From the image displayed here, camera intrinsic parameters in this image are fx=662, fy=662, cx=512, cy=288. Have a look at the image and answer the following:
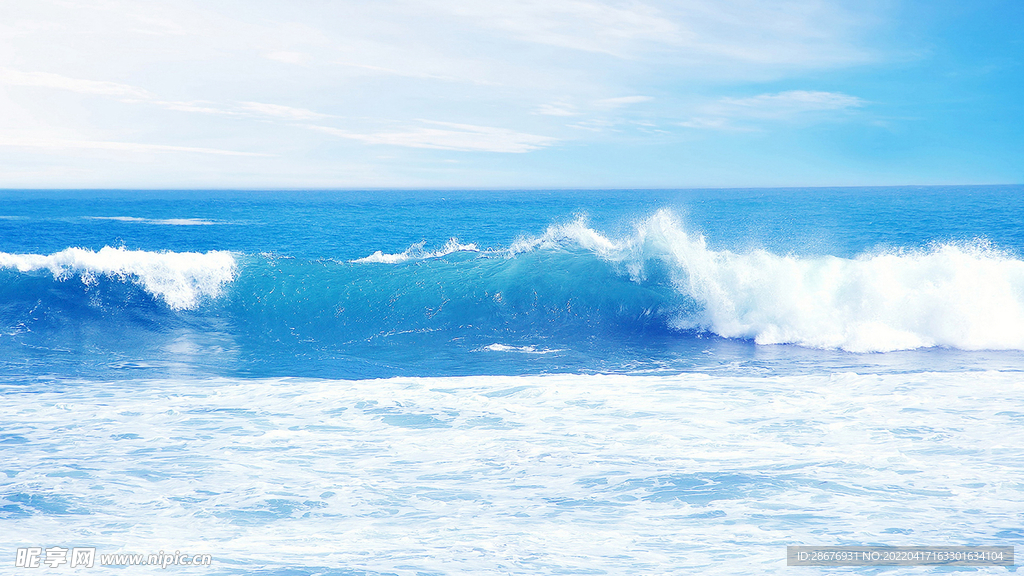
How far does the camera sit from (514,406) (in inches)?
265

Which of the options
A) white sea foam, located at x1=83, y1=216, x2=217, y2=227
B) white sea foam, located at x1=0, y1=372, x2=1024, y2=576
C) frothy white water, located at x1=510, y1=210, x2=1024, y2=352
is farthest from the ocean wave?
white sea foam, located at x1=83, y1=216, x2=217, y2=227

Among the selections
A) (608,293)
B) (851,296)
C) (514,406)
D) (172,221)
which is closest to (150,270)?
(608,293)

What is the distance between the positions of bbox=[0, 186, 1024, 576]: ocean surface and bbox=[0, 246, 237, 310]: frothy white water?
67 mm

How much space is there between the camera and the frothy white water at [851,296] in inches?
399

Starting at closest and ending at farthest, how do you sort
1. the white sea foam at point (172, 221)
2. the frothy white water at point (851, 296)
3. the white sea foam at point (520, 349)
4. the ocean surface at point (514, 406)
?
the ocean surface at point (514, 406) < the white sea foam at point (520, 349) < the frothy white water at point (851, 296) < the white sea foam at point (172, 221)

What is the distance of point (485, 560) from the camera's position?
12.2ft

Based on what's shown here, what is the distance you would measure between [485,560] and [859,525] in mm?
2277

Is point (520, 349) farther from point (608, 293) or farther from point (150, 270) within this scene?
point (150, 270)

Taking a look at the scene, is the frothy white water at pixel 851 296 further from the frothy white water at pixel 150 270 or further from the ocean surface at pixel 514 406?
the frothy white water at pixel 150 270

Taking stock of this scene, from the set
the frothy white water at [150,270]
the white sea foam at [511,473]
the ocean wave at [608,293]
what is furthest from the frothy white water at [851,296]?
the frothy white water at [150,270]

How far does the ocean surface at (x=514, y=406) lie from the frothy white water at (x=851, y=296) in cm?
5

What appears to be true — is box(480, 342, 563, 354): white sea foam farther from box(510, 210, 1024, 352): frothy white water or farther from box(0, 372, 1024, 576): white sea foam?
box(510, 210, 1024, 352): frothy white water

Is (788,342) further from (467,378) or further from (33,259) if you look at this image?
(33,259)

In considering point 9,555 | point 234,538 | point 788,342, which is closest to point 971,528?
point 234,538
